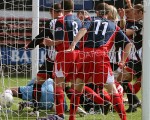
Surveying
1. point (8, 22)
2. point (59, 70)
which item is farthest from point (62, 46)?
point (8, 22)

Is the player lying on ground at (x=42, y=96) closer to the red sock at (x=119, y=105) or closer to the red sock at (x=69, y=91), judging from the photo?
the red sock at (x=69, y=91)

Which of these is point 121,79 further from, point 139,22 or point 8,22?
point 8,22

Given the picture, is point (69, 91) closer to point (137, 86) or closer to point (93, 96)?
point (93, 96)

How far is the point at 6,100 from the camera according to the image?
693 centimetres

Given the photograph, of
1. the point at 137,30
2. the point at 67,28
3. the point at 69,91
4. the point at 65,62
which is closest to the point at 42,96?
the point at 69,91

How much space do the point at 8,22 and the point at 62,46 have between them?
9.05 feet

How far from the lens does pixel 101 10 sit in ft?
20.0

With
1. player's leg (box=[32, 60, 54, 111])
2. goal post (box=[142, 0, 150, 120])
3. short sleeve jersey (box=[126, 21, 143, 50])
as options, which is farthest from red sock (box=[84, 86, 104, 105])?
goal post (box=[142, 0, 150, 120])

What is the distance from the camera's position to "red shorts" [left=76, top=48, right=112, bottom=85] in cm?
598

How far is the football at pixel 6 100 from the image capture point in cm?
687

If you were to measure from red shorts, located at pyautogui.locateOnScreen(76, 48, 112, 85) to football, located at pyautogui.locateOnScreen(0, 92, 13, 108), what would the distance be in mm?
1292

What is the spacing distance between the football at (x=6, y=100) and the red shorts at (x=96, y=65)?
4.24ft

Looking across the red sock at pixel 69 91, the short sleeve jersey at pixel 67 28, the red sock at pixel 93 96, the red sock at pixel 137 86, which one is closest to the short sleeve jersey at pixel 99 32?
the short sleeve jersey at pixel 67 28

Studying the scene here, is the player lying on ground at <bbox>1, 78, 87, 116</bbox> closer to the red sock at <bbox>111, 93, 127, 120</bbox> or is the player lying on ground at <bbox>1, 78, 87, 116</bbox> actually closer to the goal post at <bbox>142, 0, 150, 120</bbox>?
the red sock at <bbox>111, 93, 127, 120</bbox>
